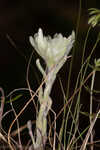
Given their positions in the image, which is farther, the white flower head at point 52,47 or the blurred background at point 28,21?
the blurred background at point 28,21

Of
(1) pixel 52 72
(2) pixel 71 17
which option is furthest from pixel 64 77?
(1) pixel 52 72

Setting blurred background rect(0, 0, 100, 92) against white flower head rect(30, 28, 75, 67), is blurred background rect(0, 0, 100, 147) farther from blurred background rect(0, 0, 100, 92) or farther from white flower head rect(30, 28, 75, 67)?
white flower head rect(30, 28, 75, 67)

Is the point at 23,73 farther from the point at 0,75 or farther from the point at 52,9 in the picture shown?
the point at 52,9

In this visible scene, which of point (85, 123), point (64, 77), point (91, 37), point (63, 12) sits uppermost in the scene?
point (63, 12)

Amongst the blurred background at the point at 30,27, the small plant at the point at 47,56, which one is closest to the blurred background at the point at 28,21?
the blurred background at the point at 30,27

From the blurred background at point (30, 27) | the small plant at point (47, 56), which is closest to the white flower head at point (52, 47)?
the small plant at point (47, 56)

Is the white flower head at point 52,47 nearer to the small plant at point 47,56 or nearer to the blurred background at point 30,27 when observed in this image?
the small plant at point 47,56

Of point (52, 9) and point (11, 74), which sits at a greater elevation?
point (52, 9)

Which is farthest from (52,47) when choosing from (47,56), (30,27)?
(30,27)
